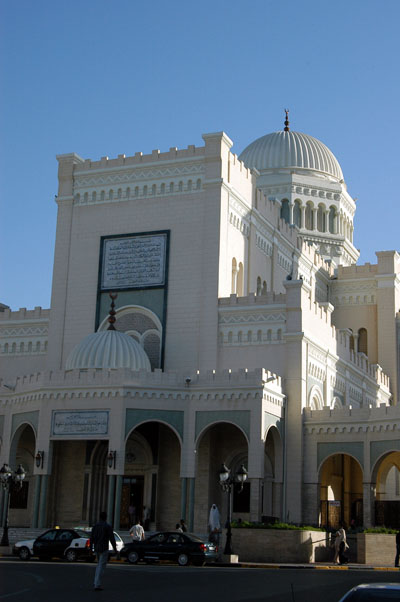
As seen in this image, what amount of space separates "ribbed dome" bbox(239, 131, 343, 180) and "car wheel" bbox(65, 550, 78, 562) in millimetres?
41074

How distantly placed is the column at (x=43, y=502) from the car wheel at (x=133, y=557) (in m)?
10.8

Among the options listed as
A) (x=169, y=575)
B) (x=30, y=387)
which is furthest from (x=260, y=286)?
(x=169, y=575)

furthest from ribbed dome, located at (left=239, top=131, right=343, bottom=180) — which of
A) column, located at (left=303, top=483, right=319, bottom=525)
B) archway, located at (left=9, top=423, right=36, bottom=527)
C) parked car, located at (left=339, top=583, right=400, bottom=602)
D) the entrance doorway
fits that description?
parked car, located at (left=339, top=583, right=400, bottom=602)

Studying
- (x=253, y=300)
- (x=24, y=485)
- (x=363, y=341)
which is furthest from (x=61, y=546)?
(x=363, y=341)

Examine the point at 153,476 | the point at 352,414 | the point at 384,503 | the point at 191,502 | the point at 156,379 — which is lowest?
the point at 191,502

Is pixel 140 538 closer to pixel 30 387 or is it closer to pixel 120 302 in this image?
pixel 30 387

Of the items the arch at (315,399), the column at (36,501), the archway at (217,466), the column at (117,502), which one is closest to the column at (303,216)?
the arch at (315,399)

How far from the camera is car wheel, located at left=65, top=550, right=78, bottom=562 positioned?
90.9 ft

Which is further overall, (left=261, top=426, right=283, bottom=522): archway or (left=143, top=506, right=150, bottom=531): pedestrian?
(left=261, top=426, right=283, bottom=522): archway

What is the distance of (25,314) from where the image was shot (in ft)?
158

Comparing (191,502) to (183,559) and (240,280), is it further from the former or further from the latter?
(240,280)

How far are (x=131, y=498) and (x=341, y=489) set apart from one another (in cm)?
1157

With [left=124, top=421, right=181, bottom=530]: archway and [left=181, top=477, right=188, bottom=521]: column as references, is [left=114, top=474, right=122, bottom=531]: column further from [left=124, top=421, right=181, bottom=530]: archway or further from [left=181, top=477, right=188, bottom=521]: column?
[left=124, top=421, right=181, bottom=530]: archway

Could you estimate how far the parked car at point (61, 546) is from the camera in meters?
27.7
